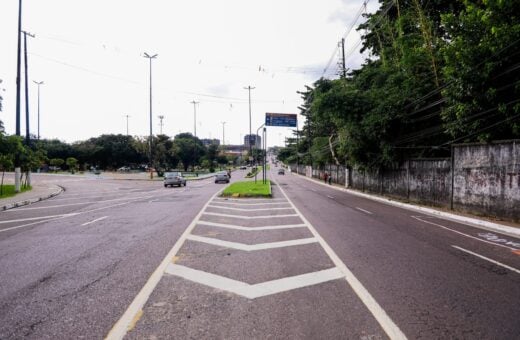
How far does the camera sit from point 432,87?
2116cm

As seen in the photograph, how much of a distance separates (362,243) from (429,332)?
185 inches

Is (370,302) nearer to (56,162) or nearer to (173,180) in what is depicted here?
(173,180)

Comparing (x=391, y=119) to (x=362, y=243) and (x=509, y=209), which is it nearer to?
(x=509, y=209)

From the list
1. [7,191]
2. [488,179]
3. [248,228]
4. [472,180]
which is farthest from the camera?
[7,191]

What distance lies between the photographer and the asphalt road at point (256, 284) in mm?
4039

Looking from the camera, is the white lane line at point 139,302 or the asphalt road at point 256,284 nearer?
the white lane line at point 139,302

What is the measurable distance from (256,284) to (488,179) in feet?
42.6

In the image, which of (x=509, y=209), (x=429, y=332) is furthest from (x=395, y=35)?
(x=429, y=332)

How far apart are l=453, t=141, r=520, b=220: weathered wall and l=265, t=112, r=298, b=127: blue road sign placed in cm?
2067

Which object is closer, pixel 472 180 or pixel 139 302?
pixel 139 302

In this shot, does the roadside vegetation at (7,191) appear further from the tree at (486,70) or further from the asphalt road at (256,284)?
the tree at (486,70)

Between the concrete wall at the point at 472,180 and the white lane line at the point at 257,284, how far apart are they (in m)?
10.7

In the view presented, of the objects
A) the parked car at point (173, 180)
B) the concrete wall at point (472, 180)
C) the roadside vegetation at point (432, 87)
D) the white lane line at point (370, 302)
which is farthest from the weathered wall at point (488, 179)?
the parked car at point (173, 180)

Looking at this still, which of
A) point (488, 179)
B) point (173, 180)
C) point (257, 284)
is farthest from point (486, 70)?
point (173, 180)
